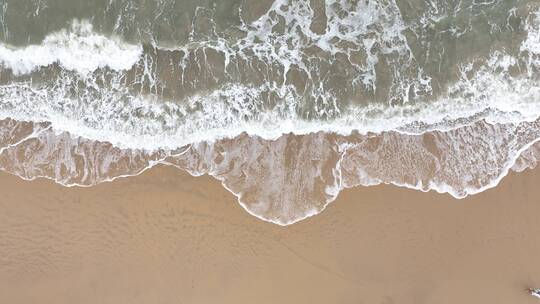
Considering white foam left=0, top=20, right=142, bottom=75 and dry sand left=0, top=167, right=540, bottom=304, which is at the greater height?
white foam left=0, top=20, right=142, bottom=75

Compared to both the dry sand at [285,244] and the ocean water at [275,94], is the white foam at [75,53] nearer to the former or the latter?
the ocean water at [275,94]

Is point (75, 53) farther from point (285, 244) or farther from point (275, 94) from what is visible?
point (285, 244)

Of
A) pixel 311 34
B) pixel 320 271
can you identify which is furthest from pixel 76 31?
pixel 320 271

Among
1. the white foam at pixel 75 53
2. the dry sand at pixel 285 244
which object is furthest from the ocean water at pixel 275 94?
the dry sand at pixel 285 244

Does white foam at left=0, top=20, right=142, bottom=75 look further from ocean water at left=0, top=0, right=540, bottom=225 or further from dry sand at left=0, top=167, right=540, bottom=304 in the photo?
dry sand at left=0, top=167, right=540, bottom=304

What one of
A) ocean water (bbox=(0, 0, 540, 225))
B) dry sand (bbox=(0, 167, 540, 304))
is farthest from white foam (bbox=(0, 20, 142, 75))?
dry sand (bbox=(0, 167, 540, 304))
